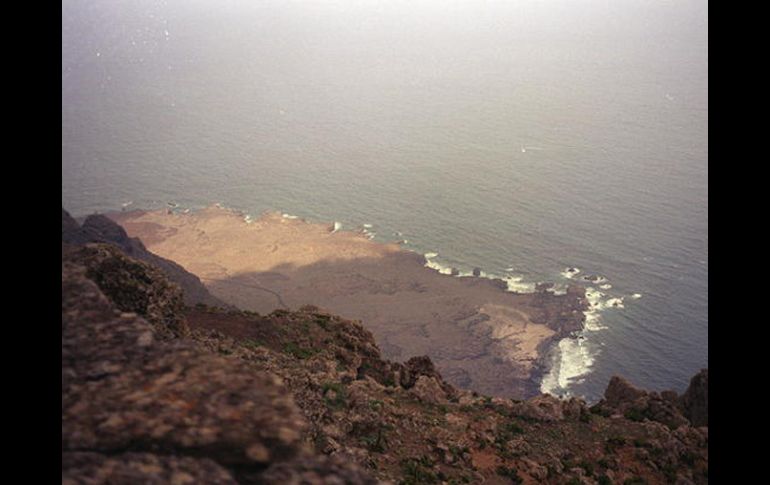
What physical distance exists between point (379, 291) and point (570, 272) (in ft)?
107

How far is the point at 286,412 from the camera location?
8594mm

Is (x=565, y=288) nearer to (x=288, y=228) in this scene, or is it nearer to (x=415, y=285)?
(x=415, y=285)

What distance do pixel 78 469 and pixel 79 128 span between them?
431 feet

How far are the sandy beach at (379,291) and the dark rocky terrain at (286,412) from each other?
41.5 m

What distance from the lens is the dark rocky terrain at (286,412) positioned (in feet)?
26.6

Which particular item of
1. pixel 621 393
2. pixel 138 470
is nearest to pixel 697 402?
pixel 621 393

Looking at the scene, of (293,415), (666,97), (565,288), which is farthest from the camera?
(666,97)

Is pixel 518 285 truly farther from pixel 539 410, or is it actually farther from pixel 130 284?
pixel 130 284

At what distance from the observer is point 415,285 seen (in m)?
94.8

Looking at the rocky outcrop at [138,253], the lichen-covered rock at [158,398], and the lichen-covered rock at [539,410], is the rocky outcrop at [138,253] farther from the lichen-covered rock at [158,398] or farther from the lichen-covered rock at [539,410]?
the lichen-covered rock at [158,398]

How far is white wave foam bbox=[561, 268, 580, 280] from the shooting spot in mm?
96625

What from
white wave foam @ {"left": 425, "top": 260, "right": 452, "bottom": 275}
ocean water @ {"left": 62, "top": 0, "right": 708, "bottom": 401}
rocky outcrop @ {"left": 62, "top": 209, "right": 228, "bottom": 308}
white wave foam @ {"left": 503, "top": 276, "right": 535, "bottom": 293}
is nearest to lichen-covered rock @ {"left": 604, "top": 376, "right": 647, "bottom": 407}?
ocean water @ {"left": 62, "top": 0, "right": 708, "bottom": 401}

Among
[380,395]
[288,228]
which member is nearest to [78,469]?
[380,395]
